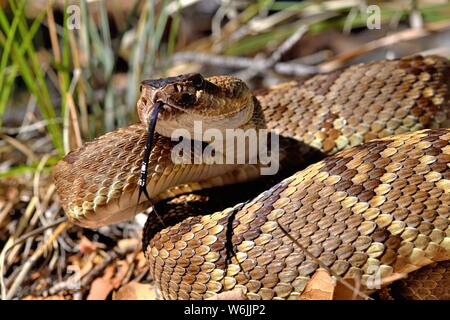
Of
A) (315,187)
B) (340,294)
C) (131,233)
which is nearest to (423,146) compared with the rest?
(315,187)

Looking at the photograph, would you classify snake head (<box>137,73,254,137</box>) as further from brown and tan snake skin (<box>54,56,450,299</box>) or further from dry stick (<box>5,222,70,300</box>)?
dry stick (<box>5,222,70,300</box>)

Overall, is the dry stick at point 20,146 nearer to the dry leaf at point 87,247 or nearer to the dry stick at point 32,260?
the dry stick at point 32,260

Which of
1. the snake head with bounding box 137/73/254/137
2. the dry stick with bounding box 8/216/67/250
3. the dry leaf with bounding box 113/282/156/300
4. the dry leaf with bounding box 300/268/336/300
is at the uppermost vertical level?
the snake head with bounding box 137/73/254/137

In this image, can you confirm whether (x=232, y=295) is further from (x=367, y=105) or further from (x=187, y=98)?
(x=367, y=105)

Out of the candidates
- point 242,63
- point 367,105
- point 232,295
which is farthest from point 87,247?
point 242,63

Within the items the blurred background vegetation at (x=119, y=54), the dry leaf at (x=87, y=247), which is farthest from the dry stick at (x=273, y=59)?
the dry leaf at (x=87, y=247)

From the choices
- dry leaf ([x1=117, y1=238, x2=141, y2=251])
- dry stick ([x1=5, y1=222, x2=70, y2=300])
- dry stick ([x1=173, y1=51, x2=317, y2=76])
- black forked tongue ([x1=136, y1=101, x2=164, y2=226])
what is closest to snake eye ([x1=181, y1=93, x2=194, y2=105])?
black forked tongue ([x1=136, y1=101, x2=164, y2=226])
